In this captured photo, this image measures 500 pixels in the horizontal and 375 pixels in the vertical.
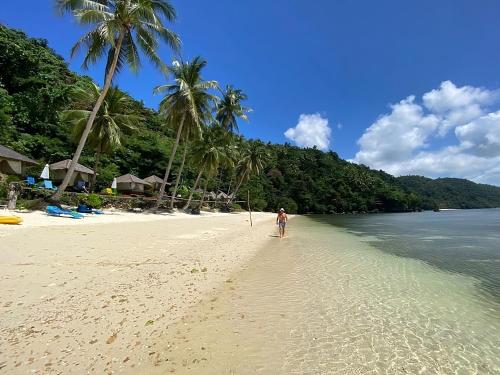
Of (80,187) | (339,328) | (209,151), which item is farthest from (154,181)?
(339,328)

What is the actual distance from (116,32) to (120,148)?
19.8 metres

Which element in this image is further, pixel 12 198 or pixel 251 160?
pixel 251 160

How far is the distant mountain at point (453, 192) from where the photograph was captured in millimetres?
138875

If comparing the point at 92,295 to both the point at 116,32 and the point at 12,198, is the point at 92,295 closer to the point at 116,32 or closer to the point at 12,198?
the point at 12,198

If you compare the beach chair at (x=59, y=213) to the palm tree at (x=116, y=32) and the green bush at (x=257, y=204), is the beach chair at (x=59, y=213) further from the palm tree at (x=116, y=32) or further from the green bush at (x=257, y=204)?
the green bush at (x=257, y=204)

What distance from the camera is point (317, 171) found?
82250 mm

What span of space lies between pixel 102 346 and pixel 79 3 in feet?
57.5

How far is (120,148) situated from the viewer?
3428 cm

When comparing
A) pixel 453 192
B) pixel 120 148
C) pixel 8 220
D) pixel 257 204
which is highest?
pixel 453 192

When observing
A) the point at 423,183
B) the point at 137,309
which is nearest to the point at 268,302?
the point at 137,309

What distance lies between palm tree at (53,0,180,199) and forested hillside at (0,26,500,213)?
12826 millimetres

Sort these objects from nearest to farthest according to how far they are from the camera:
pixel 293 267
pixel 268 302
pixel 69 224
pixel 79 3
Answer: pixel 268 302 → pixel 293 267 → pixel 69 224 → pixel 79 3

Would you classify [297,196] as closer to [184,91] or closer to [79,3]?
[184,91]

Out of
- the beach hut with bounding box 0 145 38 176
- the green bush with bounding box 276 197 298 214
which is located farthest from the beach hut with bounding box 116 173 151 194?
the green bush with bounding box 276 197 298 214
